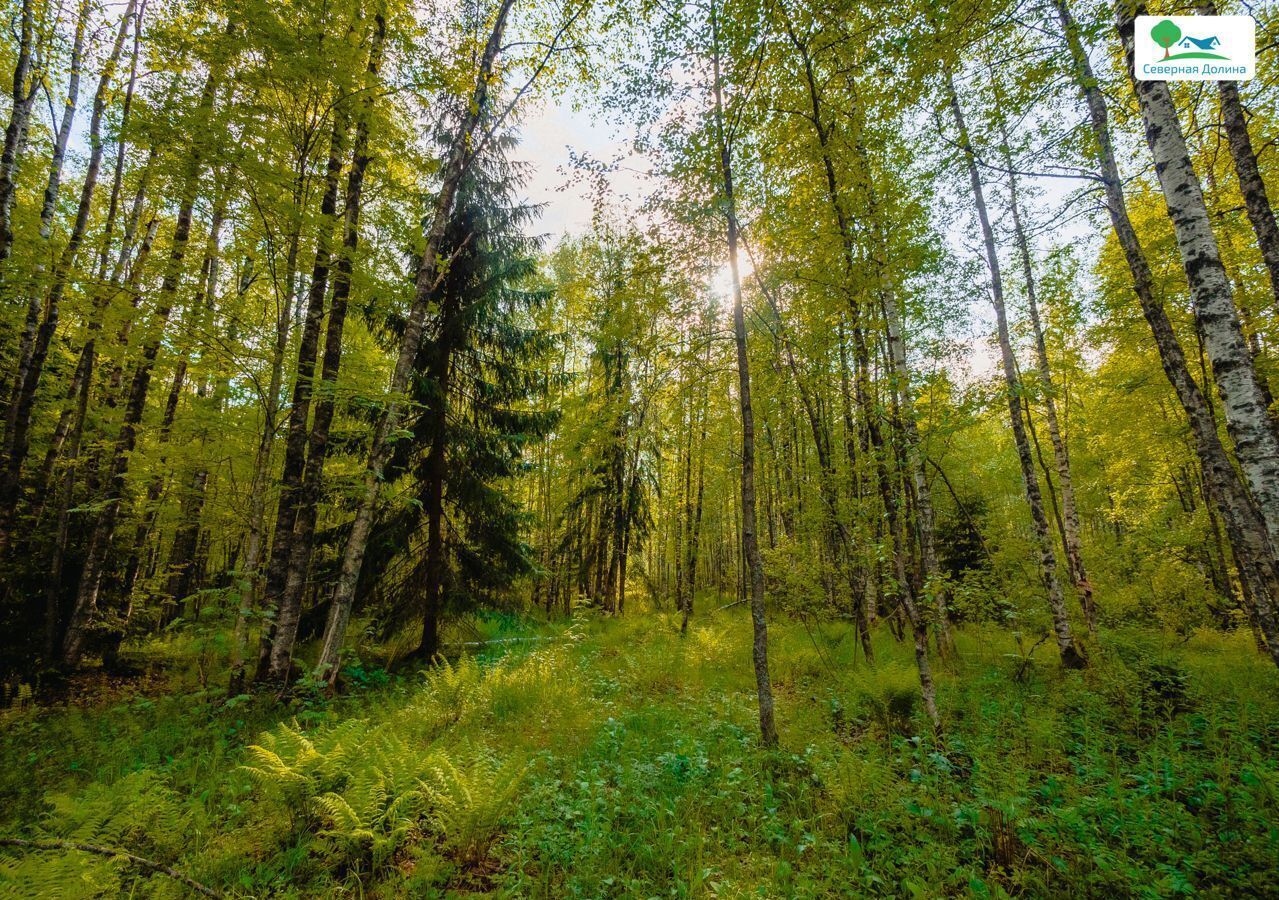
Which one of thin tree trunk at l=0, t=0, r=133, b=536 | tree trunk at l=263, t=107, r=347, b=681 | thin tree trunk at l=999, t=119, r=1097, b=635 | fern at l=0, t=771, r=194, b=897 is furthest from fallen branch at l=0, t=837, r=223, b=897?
thin tree trunk at l=999, t=119, r=1097, b=635

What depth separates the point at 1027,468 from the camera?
28.9ft

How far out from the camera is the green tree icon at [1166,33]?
14.8 feet

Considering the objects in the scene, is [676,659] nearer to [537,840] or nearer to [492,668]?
[492,668]

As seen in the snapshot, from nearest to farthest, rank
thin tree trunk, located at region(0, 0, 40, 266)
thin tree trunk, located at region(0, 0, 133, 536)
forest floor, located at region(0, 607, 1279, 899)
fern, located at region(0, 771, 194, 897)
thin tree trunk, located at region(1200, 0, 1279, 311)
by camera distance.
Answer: fern, located at region(0, 771, 194, 897), forest floor, located at region(0, 607, 1279, 899), thin tree trunk, located at region(1200, 0, 1279, 311), thin tree trunk, located at region(0, 0, 40, 266), thin tree trunk, located at region(0, 0, 133, 536)

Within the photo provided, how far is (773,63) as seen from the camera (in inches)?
234

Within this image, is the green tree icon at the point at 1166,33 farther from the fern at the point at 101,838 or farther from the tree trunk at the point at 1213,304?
the fern at the point at 101,838

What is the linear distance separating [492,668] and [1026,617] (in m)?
10.4

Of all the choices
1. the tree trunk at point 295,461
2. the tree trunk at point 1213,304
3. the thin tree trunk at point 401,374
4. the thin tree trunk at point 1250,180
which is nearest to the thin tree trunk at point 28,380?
the tree trunk at point 295,461

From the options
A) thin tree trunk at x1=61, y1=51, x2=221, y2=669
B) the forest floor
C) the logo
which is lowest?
the forest floor

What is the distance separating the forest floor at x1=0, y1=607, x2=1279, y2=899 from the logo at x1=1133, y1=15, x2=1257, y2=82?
6.35 metres

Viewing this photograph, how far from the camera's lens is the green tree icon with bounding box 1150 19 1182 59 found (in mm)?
4508

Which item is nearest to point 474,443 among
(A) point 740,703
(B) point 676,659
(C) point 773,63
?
(B) point 676,659

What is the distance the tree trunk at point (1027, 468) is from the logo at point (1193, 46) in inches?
70.6

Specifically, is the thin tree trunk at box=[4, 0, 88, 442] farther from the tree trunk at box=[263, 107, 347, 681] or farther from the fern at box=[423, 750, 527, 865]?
the fern at box=[423, 750, 527, 865]
